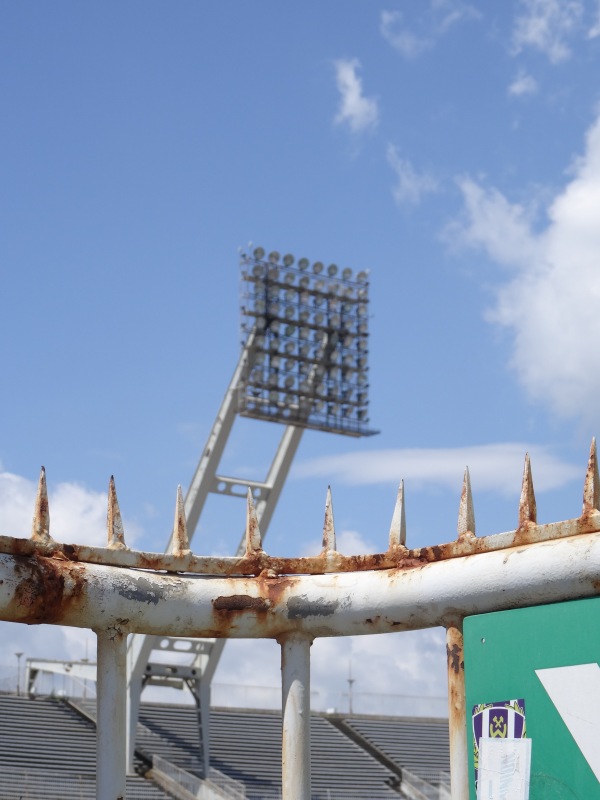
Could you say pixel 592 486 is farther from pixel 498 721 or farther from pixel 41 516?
pixel 41 516

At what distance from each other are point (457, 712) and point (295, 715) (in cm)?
139

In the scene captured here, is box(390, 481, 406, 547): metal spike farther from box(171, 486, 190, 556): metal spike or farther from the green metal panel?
box(171, 486, 190, 556): metal spike

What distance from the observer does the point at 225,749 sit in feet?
136

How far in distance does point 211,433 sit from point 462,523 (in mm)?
26469

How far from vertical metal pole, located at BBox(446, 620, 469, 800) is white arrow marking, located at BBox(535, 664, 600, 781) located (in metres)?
1.00

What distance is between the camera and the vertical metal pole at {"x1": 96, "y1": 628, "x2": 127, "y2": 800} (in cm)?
1002

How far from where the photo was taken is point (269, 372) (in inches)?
1486

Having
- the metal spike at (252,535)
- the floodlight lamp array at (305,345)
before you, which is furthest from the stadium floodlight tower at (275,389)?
the metal spike at (252,535)

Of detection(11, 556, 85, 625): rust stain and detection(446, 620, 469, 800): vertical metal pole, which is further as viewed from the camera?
detection(11, 556, 85, 625): rust stain

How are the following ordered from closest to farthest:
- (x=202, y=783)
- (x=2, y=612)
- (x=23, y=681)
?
(x=2, y=612) < (x=202, y=783) < (x=23, y=681)

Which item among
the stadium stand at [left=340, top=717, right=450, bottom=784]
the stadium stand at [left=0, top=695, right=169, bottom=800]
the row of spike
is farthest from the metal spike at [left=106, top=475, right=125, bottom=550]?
the stadium stand at [left=340, top=717, right=450, bottom=784]

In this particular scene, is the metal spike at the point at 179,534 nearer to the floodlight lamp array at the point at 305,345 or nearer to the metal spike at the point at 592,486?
the metal spike at the point at 592,486

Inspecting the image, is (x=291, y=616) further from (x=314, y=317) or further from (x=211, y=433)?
(x=314, y=317)

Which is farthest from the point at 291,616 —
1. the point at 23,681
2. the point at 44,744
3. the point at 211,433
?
the point at 23,681
